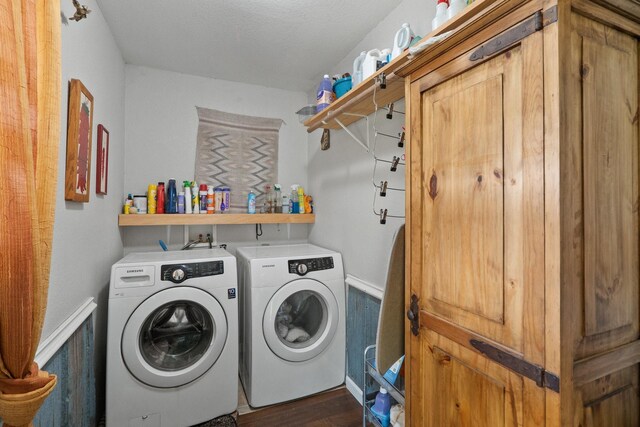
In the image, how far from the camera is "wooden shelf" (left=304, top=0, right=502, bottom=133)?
0.86 m

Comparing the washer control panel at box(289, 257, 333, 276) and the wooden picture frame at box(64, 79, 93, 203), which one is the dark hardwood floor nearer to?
the washer control panel at box(289, 257, 333, 276)

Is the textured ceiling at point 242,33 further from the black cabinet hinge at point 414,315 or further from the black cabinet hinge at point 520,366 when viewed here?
the black cabinet hinge at point 520,366

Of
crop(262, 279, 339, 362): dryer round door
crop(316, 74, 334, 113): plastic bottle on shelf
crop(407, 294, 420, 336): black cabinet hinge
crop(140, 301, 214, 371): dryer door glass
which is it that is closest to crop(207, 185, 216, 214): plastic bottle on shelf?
crop(140, 301, 214, 371): dryer door glass

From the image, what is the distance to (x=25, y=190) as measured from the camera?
0.66 metres

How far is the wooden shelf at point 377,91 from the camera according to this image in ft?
2.83

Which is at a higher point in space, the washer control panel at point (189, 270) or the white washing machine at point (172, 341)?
the washer control panel at point (189, 270)

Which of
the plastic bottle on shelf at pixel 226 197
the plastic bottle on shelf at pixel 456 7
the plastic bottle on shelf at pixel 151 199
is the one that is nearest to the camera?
the plastic bottle on shelf at pixel 456 7

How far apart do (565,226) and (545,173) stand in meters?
0.12

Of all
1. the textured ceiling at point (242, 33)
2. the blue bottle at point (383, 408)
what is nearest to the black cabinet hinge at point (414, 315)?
the blue bottle at point (383, 408)

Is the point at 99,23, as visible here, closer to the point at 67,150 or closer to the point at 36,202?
the point at 67,150

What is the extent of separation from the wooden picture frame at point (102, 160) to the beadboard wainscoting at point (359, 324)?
1659 millimetres

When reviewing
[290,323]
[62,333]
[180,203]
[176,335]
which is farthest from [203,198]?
[62,333]

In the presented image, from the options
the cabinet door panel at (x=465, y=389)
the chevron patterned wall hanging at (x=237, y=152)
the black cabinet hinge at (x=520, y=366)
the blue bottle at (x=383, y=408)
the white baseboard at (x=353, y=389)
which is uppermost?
the chevron patterned wall hanging at (x=237, y=152)

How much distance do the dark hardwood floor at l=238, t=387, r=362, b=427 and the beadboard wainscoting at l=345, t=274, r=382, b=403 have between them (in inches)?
4.2
